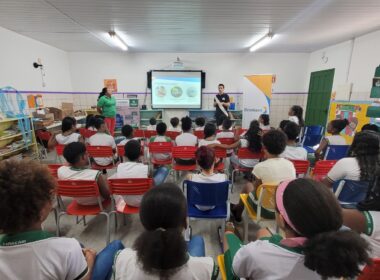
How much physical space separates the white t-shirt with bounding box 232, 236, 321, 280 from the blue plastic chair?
1.28 metres

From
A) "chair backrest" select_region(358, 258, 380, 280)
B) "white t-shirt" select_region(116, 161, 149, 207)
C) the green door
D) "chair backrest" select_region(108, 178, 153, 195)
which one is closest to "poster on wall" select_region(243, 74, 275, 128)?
the green door

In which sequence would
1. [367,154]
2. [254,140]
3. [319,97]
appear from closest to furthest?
[367,154] < [254,140] < [319,97]

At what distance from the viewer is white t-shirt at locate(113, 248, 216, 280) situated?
80 centimetres

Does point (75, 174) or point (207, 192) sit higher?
point (75, 174)

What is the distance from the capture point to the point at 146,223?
898 mm

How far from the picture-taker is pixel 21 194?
0.82 m

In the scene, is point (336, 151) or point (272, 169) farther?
point (336, 151)

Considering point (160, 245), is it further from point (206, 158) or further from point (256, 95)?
point (256, 95)

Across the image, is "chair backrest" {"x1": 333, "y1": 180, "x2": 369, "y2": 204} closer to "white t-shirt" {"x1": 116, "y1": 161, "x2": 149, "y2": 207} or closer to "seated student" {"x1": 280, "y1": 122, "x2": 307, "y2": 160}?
"seated student" {"x1": 280, "y1": 122, "x2": 307, "y2": 160}

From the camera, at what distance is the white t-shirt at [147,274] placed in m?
0.80

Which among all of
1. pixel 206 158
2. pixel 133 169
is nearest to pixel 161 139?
pixel 133 169

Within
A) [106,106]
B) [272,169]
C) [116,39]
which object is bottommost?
[272,169]

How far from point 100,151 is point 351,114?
5.75 meters

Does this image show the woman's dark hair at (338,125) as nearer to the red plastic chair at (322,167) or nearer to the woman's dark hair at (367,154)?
the red plastic chair at (322,167)
